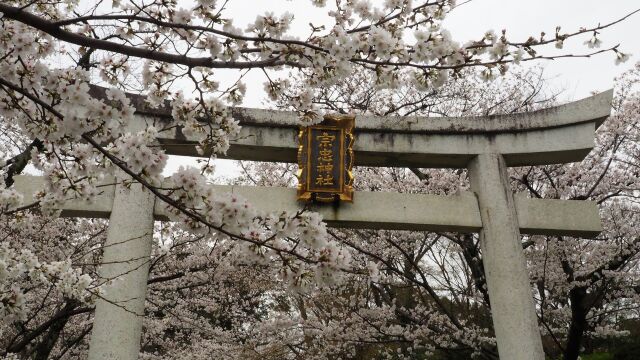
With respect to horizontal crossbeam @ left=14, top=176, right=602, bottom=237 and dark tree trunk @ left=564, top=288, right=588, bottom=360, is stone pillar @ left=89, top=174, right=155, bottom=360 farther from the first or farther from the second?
dark tree trunk @ left=564, top=288, right=588, bottom=360

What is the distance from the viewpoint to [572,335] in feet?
22.6

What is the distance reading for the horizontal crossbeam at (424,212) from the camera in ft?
19.6

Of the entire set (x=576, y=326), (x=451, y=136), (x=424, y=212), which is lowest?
(x=576, y=326)

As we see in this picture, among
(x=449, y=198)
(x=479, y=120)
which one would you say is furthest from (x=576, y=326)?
(x=479, y=120)

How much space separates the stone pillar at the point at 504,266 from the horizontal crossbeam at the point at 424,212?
0.19 m

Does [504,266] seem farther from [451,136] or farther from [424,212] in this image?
[451,136]

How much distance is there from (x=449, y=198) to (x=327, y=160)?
5.65 ft

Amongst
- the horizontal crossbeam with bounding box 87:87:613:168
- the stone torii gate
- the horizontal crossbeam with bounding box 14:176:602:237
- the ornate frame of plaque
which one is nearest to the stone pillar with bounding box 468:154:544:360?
the stone torii gate

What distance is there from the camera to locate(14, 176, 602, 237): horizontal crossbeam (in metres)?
5.99

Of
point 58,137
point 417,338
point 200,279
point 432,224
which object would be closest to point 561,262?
point 417,338

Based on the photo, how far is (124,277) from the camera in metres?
5.39

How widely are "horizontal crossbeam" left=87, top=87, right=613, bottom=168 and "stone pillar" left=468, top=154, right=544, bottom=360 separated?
30 cm

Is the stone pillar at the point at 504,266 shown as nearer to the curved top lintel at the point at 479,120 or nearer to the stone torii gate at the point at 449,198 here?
the stone torii gate at the point at 449,198

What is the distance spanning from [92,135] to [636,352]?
12.9 meters
